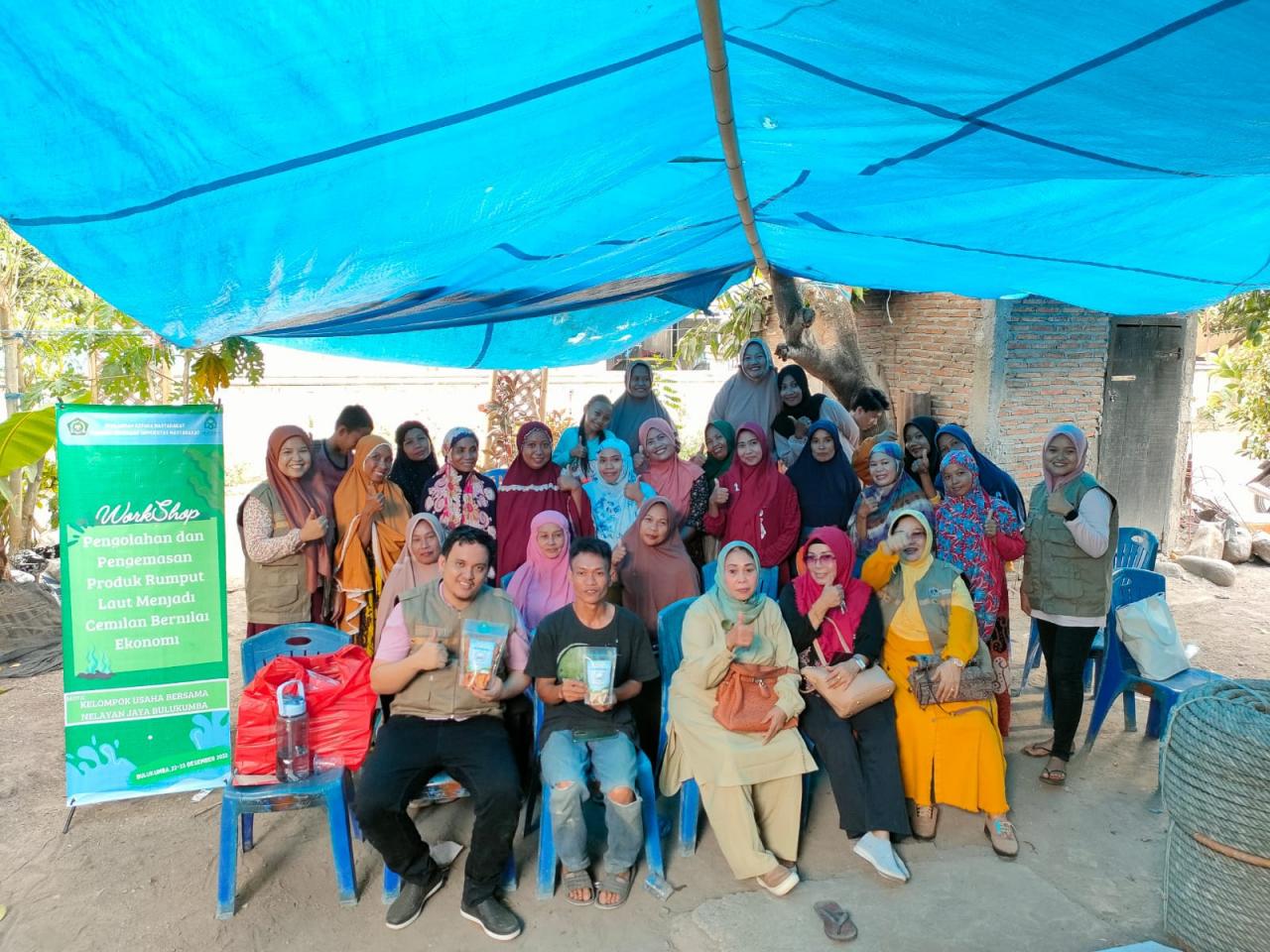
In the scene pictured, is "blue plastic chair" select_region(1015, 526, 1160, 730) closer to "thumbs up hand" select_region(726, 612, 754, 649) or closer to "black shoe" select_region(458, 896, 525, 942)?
"thumbs up hand" select_region(726, 612, 754, 649)

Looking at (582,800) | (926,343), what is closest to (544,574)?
(582,800)

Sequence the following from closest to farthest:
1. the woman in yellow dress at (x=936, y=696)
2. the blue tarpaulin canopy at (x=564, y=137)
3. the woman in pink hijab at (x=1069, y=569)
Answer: the blue tarpaulin canopy at (x=564, y=137), the woman in yellow dress at (x=936, y=696), the woman in pink hijab at (x=1069, y=569)

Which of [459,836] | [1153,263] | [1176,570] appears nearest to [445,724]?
[459,836]

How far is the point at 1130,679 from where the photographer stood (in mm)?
4727

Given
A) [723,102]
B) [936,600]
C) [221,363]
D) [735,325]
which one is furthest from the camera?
[735,325]

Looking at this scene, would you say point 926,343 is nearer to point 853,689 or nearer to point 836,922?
point 853,689

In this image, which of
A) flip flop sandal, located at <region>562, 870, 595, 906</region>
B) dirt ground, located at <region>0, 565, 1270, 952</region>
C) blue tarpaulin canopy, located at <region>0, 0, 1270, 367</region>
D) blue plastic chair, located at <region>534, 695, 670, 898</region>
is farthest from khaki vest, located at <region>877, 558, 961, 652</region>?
flip flop sandal, located at <region>562, 870, 595, 906</region>

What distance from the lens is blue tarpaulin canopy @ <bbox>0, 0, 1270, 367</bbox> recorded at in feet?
5.80

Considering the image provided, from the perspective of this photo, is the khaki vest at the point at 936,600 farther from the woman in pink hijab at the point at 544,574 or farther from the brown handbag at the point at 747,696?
the woman in pink hijab at the point at 544,574

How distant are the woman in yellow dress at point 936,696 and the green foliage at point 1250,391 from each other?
941 cm

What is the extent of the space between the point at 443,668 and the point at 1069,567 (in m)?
2.95

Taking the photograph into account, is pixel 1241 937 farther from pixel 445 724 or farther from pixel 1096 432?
pixel 1096 432

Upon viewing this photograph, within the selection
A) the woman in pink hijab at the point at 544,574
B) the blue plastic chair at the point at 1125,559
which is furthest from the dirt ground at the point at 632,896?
the blue plastic chair at the point at 1125,559

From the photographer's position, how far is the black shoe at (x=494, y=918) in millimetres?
3381
